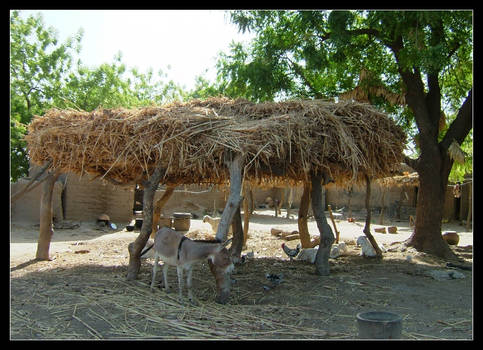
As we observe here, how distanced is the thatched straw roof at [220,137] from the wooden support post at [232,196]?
0.57ft

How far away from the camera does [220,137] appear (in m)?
7.63

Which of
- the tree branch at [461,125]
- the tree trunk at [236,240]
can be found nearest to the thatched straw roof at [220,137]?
the tree trunk at [236,240]

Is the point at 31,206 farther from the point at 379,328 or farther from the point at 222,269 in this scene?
the point at 379,328

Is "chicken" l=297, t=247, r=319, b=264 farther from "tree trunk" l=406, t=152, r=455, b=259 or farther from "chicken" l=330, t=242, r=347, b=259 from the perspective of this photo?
"tree trunk" l=406, t=152, r=455, b=259

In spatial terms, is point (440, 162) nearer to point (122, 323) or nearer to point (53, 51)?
point (122, 323)

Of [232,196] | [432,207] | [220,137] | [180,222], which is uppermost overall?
[220,137]

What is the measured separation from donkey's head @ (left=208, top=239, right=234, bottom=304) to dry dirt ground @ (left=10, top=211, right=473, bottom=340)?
20cm

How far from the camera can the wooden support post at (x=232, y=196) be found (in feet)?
23.5

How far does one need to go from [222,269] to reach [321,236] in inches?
124

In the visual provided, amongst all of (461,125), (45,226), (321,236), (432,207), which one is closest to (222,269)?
(321,236)

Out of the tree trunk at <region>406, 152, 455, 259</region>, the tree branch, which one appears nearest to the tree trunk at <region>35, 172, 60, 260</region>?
the tree trunk at <region>406, 152, 455, 259</region>

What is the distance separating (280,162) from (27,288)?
16.4 feet

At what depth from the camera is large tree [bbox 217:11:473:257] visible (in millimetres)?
10828

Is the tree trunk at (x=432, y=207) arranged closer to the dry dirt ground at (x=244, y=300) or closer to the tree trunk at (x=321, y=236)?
the dry dirt ground at (x=244, y=300)
